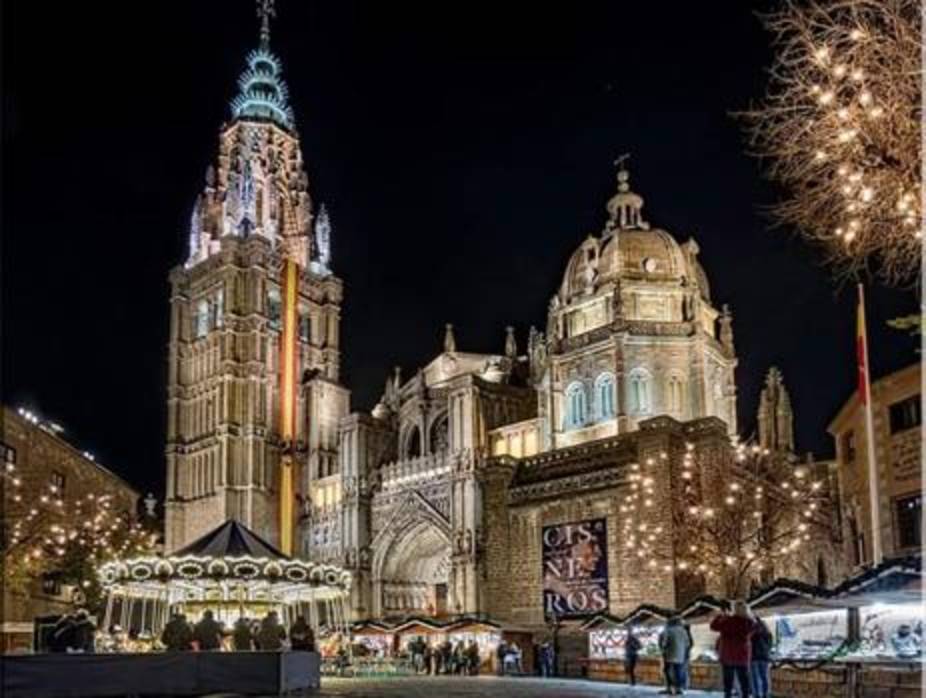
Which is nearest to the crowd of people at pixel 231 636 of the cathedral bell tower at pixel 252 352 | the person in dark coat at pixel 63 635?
the person in dark coat at pixel 63 635

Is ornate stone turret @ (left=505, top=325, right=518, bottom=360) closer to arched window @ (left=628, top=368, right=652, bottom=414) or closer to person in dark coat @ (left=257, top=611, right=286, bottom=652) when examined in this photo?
arched window @ (left=628, top=368, right=652, bottom=414)

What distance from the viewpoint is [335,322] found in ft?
274

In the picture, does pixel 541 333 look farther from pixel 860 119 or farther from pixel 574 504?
pixel 860 119

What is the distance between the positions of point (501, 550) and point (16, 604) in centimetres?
2168

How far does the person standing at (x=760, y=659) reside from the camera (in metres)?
18.4

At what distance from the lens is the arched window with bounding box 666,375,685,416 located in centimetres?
5919

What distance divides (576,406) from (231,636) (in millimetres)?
32461

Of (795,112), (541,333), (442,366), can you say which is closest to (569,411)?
(541,333)

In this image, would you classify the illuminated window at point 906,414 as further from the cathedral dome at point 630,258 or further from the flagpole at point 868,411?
the cathedral dome at point 630,258

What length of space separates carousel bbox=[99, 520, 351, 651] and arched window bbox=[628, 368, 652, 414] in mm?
24219

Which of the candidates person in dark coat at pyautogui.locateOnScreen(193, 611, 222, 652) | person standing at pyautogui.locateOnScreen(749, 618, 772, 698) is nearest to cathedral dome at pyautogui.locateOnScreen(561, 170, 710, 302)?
person in dark coat at pyautogui.locateOnScreen(193, 611, 222, 652)

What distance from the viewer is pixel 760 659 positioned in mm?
18531

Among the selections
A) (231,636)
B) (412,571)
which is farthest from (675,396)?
(231,636)

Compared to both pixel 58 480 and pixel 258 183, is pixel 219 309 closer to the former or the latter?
pixel 258 183
